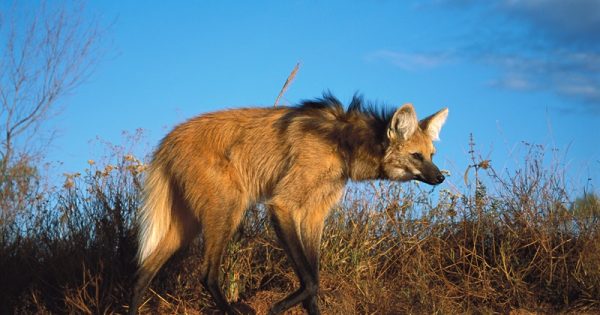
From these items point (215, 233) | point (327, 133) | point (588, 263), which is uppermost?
point (327, 133)

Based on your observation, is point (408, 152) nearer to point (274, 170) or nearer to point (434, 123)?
point (434, 123)

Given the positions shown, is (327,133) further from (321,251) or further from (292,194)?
(321,251)

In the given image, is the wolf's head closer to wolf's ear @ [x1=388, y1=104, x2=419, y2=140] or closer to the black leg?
wolf's ear @ [x1=388, y1=104, x2=419, y2=140]

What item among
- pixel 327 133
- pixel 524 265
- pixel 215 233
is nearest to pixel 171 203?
pixel 215 233

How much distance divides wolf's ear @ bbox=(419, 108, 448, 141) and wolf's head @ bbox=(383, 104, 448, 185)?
0.11 metres

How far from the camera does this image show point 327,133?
4.98m

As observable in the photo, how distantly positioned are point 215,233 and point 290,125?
105 centimetres

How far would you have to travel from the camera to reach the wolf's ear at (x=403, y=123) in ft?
15.9

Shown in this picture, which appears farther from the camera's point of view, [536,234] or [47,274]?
[47,274]

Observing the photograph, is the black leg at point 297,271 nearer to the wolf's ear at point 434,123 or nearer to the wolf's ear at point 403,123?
the wolf's ear at point 403,123

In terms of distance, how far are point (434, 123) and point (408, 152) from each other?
1.51ft

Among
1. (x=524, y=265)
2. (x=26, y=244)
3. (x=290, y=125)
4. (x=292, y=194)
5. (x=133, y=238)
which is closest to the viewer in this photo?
(x=292, y=194)

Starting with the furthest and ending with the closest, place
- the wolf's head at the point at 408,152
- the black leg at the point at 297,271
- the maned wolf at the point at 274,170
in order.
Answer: the wolf's head at the point at 408,152 → the maned wolf at the point at 274,170 → the black leg at the point at 297,271

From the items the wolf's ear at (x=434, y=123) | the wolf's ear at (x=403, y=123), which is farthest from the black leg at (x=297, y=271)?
the wolf's ear at (x=434, y=123)
